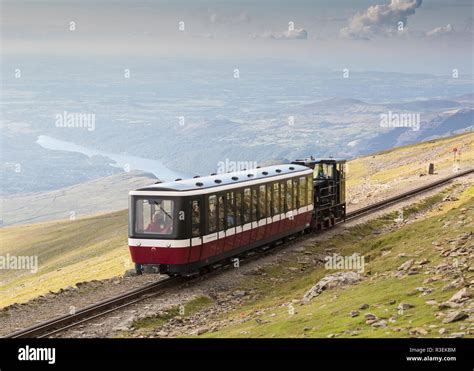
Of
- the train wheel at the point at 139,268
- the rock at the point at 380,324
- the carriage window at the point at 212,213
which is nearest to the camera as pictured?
the rock at the point at 380,324

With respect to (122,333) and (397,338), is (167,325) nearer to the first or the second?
(122,333)

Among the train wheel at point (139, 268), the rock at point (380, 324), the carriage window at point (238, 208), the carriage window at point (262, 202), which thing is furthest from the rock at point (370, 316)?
the carriage window at point (262, 202)

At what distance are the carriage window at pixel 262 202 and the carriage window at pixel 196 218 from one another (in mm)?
6035

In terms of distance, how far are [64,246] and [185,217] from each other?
132m

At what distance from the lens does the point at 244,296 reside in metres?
31.7

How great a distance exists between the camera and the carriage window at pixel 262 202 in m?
38.3

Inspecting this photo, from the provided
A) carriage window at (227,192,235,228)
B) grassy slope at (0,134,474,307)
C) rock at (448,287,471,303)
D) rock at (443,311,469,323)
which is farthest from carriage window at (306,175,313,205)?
grassy slope at (0,134,474,307)

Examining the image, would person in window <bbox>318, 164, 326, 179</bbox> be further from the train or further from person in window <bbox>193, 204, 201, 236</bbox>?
person in window <bbox>193, 204, 201, 236</bbox>

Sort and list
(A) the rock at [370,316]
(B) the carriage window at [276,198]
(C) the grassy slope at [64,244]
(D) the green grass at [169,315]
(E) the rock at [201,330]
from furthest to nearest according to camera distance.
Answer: (C) the grassy slope at [64,244], (B) the carriage window at [276,198], (D) the green grass at [169,315], (E) the rock at [201,330], (A) the rock at [370,316]

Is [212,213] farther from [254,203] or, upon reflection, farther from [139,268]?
[254,203]

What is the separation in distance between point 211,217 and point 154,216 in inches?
101

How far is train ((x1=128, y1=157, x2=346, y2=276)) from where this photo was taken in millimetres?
31906

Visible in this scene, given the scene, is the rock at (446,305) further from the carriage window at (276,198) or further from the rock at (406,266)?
the carriage window at (276,198)

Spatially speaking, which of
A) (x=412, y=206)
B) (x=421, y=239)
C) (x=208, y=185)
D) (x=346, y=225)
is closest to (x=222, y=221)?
(x=208, y=185)
